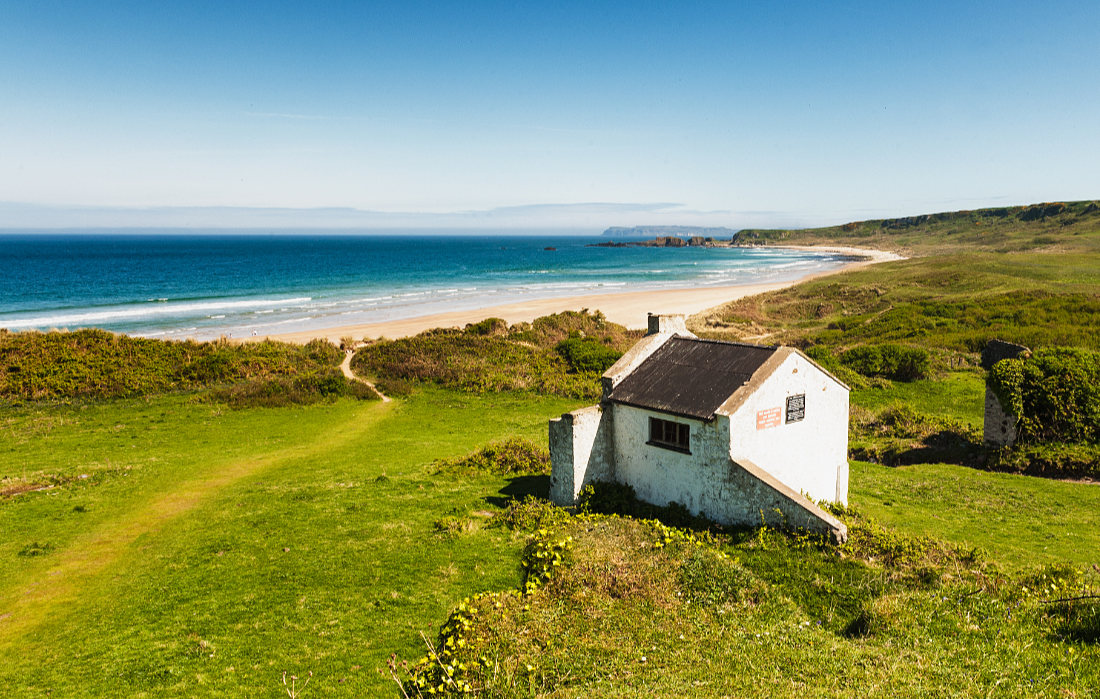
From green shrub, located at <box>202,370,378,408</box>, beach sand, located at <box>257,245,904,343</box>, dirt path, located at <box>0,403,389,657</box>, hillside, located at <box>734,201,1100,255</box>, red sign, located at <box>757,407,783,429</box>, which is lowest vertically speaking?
dirt path, located at <box>0,403,389,657</box>

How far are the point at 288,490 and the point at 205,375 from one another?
1749cm

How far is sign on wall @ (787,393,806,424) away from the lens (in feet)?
45.3

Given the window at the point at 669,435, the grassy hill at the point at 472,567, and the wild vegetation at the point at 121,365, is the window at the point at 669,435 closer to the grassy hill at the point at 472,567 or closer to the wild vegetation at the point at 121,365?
the grassy hill at the point at 472,567

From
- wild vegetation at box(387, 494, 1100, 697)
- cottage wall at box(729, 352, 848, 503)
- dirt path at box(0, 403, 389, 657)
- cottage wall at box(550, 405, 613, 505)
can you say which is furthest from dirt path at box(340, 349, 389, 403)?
cottage wall at box(729, 352, 848, 503)

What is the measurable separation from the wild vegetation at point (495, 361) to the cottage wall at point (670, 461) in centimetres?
1400

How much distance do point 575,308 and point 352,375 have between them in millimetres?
38323

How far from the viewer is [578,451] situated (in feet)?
49.2

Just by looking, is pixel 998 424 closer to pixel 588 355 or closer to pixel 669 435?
pixel 669 435

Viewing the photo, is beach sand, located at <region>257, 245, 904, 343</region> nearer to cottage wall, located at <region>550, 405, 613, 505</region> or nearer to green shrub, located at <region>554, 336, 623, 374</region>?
green shrub, located at <region>554, 336, 623, 374</region>

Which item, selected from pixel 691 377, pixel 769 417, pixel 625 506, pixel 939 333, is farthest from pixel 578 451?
pixel 939 333

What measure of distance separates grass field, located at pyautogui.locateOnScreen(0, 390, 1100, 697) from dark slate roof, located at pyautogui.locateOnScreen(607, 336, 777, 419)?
3.21 m

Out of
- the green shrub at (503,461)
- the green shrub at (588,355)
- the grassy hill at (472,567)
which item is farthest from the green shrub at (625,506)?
the green shrub at (588,355)

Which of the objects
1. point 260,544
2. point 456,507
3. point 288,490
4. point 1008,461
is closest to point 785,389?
point 456,507

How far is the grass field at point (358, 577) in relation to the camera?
8.55m
